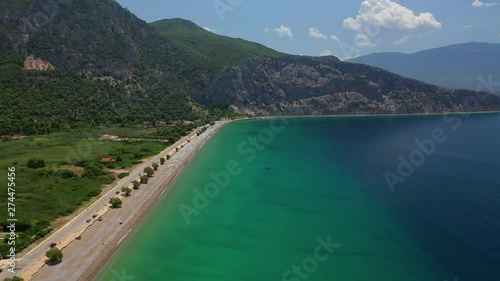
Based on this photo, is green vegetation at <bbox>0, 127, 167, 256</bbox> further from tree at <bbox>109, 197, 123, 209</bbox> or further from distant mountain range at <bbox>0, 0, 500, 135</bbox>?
distant mountain range at <bbox>0, 0, 500, 135</bbox>

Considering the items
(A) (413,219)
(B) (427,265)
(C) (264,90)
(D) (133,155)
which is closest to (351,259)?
(B) (427,265)

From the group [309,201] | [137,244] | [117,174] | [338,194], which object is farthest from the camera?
[117,174]

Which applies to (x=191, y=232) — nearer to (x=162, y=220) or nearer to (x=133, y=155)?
(x=162, y=220)

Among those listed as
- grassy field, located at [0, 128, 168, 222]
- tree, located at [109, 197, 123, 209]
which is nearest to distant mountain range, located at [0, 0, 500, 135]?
grassy field, located at [0, 128, 168, 222]

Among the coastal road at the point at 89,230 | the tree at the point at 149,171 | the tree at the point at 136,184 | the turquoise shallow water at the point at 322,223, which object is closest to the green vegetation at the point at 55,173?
the coastal road at the point at 89,230

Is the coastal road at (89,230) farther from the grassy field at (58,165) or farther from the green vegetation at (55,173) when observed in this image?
the grassy field at (58,165)

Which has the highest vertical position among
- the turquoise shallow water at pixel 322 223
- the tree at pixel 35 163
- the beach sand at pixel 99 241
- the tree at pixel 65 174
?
the tree at pixel 35 163
